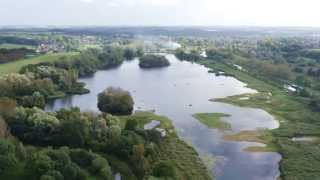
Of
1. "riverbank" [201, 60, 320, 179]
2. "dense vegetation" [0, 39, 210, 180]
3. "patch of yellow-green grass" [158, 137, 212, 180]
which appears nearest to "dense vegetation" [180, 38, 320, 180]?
"riverbank" [201, 60, 320, 179]

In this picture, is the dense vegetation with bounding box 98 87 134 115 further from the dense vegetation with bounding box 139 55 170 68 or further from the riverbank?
the dense vegetation with bounding box 139 55 170 68

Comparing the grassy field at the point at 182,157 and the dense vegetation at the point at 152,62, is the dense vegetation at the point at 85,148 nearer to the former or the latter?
the grassy field at the point at 182,157

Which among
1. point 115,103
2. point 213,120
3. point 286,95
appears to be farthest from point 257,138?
point 286,95

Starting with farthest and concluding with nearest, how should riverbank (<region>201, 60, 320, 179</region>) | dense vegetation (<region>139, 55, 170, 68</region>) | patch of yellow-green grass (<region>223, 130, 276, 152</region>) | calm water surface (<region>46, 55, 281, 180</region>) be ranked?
dense vegetation (<region>139, 55, 170, 68</region>)
patch of yellow-green grass (<region>223, 130, 276, 152</region>)
calm water surface (<region>46, 55, 281, 180</region>)
riverbank (<region>201, 60, 320, 179</region>)

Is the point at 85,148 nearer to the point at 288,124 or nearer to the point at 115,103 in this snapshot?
the point at 115,103

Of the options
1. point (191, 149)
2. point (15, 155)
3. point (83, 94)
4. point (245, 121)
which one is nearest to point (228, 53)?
point (83, 94)

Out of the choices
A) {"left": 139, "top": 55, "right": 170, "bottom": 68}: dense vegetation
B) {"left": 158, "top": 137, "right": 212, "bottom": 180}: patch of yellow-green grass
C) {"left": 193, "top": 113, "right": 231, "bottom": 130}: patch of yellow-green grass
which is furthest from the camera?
{"left": 139, "top": 55, "right": 170, "bottom": 68}: dense vegetation
